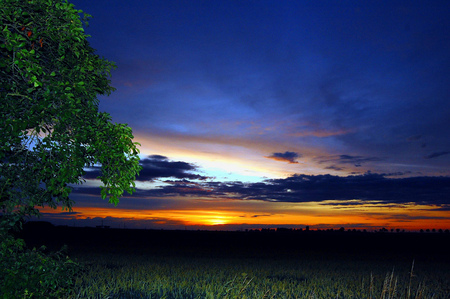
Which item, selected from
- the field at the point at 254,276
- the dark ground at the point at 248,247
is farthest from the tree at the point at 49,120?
the dark ground at the point at 248,247

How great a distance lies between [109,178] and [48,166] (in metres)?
1.25

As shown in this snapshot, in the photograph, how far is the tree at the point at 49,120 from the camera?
6727 mm

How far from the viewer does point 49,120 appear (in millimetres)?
7246

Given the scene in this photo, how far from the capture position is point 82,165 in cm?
698

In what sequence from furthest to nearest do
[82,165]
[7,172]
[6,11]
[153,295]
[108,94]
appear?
[153,295]
[108,94]
[7,172]
[82,165]
[6,11]

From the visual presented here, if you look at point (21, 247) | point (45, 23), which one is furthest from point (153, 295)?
point (45, 23)

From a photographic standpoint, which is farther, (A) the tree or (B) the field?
(B) the field

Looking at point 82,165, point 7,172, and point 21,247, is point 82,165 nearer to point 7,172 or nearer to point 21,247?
point 7,172

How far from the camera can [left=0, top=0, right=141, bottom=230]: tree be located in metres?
6.73

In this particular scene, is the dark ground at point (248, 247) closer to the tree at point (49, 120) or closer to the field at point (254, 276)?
the field at point (254, 276)

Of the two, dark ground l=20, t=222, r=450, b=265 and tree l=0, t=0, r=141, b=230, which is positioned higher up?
tree l=0, t=0, r=141, b=230

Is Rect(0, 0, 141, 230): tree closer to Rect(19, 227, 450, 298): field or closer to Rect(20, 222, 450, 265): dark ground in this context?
Rect(19, 227, 450, 298): field

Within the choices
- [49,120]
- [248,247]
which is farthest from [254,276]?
[248,247]

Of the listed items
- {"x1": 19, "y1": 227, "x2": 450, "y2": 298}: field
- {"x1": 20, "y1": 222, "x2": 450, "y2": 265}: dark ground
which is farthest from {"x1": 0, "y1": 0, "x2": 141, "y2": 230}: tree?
{"x1": 20, "y1": 222, "x2": 450, "y2": 265}: dark ground
